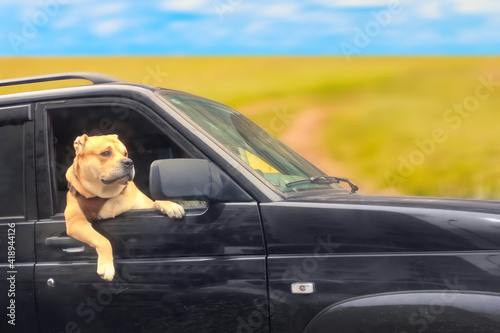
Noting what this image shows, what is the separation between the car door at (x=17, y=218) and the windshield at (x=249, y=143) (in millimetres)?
785

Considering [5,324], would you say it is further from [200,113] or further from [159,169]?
[200,113]

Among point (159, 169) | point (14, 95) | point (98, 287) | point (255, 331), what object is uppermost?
point (14, 95)

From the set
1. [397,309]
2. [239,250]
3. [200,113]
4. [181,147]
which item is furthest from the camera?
[200,113]

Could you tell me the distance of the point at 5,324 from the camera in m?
3.35

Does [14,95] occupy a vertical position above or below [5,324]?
above

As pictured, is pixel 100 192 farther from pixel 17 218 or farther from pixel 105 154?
pixel 17 218

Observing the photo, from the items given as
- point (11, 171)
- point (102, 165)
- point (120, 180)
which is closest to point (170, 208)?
point (120, 180)

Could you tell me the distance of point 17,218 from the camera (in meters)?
3.46

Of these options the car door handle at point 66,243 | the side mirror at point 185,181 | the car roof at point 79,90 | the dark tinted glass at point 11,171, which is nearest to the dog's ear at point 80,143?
the car roof at point 79,90

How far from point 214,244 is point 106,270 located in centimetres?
54

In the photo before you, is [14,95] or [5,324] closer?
[5,324]

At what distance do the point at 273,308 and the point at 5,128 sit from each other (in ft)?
5.79

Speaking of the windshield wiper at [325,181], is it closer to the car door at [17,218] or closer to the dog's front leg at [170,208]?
the dog's front leg at [170,208]

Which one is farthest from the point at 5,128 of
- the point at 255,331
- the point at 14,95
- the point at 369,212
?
the point at 369,212
